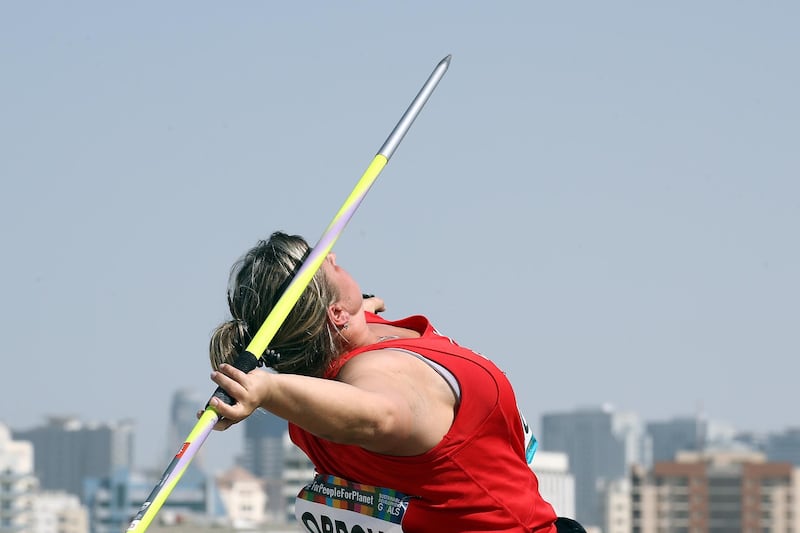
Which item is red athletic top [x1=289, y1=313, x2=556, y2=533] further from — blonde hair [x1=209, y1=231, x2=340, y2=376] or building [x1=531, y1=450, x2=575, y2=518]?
building [x1=531, y1=450, x2=575, y2=518]

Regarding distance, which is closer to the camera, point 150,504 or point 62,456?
point 150,504

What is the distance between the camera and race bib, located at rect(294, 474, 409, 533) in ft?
13.4

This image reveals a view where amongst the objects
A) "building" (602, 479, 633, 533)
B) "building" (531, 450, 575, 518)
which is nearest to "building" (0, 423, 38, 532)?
"building" (531, 450, 575, 518)

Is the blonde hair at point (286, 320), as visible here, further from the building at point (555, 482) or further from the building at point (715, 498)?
the building at point (715, 498)

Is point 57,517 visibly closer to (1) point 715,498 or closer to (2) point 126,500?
(2) point 126,500

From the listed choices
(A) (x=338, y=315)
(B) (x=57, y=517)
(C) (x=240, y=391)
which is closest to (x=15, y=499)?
(B) (x=57, y=517)

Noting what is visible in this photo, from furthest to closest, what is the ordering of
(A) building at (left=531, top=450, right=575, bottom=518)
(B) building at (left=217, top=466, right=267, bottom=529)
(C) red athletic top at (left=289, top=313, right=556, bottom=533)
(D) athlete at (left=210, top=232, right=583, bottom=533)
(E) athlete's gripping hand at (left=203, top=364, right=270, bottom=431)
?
1. (B) building at (left=217, top=466, right=267, bottom=529)
2. (A) building at (left=531, top=450, right=575, bottom=518)
3. (C) red athletic top at (left=289, top=313, right=556, bottom=533)
4. (D) athlete at (left=210, top=232, right=583, bottom=533)
5. (E) athlete's gripping hand at (left=203, top=364, right=270, bottom=431)

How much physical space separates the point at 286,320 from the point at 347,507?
0.55 meters

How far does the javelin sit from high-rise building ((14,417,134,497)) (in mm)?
185003

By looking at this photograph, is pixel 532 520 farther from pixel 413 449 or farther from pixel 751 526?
pixel 751 526

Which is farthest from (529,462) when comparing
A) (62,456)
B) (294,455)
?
(62,456)

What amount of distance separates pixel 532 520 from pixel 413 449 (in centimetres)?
48

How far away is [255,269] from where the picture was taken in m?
4.03

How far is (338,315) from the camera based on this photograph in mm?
4047
